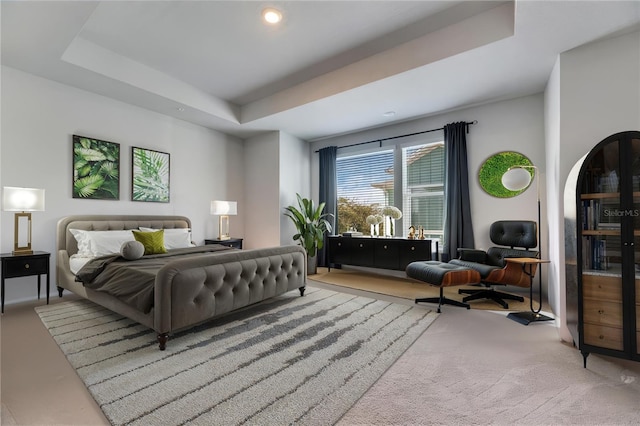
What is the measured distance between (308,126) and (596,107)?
3.90m

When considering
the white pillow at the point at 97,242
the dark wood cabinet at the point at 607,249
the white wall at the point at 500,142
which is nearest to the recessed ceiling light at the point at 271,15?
the dark wood cabinet at the point at 607,249

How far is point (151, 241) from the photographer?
3670 millimetres

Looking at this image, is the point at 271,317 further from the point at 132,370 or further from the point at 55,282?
the point at 55,282

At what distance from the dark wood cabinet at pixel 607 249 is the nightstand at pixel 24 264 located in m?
5.10

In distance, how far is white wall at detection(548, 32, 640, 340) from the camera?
2.41 meters

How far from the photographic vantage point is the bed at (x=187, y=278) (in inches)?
91.0

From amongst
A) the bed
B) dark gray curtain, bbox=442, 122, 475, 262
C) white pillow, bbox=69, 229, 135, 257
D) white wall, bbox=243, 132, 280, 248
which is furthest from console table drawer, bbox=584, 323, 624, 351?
white pillow, bbox=69, 229, 135, 257

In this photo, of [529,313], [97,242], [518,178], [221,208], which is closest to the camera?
[529,313]

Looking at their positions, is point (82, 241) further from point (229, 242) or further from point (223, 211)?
point (229, 242)

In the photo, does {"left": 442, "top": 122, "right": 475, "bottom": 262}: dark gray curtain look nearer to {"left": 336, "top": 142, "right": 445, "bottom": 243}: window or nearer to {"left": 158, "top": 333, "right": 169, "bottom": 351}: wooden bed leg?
{"left": 336, "top": 142, "right": 445, "bottom": 243}: window

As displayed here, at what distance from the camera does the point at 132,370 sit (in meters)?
1.97

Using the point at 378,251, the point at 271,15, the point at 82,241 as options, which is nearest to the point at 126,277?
the point at 82,241

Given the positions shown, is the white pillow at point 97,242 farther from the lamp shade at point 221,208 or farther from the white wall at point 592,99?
the white wall at point 592,99

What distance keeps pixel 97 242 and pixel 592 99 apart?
527 centimetres
